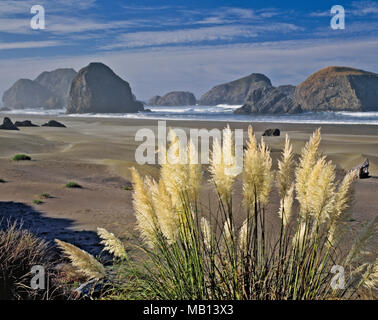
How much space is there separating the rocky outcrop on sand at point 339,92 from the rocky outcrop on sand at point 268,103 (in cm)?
889

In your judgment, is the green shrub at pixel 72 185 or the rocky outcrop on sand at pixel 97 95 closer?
the green shrub at pixel 72 185

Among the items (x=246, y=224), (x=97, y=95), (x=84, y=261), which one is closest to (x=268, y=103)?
(x=97, y=95)

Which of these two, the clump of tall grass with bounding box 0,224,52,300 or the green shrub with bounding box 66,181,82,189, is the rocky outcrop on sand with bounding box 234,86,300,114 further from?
the clump of tall grass with bounding box 0,224,52,300

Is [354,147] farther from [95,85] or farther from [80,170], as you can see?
[95,85]

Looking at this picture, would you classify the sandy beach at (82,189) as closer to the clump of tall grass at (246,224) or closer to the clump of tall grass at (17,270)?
the clump of tall grass at (246,224)

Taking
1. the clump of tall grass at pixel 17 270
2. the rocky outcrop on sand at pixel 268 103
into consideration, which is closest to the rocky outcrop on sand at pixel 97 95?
the rocky outcrop on sand at pixel 268 103

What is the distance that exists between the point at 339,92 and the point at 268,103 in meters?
26.0

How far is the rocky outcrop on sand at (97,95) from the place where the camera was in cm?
17050

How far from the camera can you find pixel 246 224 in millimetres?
3414

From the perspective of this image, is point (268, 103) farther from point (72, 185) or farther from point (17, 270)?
point (17, 270)

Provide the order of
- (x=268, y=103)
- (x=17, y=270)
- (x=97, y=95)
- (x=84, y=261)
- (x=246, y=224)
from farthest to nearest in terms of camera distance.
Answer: (x=97, y=95) < (x=268, y=103) < (x=17, y=270) < (x=246, y=224) < (x=84, y=261)

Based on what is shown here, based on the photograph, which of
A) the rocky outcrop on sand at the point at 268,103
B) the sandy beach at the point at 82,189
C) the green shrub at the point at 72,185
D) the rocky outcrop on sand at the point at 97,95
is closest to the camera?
the sandy beach at the point at 82,189
